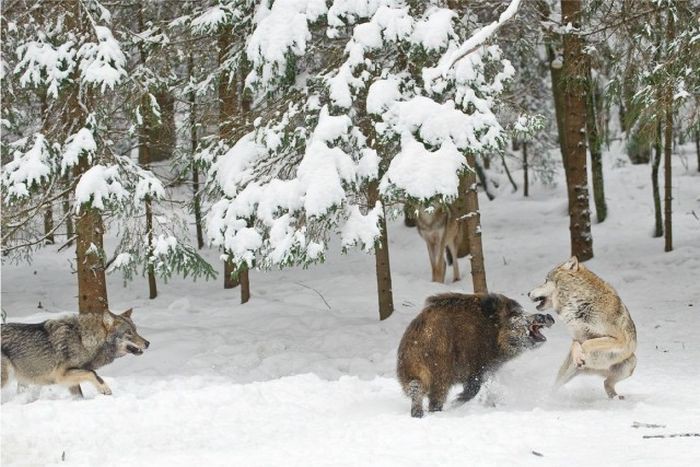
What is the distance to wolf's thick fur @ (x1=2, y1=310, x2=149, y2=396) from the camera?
28.5 feet

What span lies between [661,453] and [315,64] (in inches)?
337

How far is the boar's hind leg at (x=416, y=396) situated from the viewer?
7.13m

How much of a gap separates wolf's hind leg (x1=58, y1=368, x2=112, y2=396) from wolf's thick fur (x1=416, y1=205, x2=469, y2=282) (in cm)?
963

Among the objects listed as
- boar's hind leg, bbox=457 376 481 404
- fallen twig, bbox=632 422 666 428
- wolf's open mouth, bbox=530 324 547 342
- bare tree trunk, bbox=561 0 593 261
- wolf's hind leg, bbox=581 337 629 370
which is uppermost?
bare tree trunk, bbox=561 0 593 261

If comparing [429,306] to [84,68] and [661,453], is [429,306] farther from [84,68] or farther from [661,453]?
[84,68]

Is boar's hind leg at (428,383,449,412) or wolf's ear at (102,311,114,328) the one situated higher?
wolf's ear at (102,311,114,328)

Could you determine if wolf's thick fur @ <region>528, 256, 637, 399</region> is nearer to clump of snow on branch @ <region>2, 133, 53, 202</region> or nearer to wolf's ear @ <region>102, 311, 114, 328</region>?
wolf's ear @ <region>102, 311, 114, 328</region>

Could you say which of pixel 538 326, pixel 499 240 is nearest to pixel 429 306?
pixel 538 326

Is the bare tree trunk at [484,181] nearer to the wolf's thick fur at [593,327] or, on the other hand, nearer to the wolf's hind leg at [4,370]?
the wolf's thick fur at [593,327]

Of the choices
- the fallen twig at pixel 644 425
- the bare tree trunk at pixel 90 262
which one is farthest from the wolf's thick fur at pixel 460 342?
the bare tree trunk at pixel 90 262

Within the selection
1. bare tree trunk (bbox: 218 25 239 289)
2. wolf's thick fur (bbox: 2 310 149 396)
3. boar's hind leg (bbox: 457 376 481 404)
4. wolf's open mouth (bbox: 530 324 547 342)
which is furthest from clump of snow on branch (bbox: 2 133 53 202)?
wolf's open mouth (bbox: 530 324 547 342)

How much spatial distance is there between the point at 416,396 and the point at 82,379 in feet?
13.6

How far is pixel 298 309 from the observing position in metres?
13.8

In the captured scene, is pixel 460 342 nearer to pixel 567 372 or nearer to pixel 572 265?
pixel 567 372
